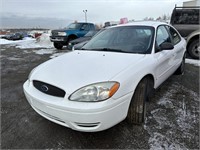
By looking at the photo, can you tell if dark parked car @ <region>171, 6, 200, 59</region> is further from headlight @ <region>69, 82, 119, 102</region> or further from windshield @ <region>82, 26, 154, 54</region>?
headlight @ <region>69, 82, 119, 102</region>

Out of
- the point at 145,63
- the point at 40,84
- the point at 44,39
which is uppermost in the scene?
the point at 145,63

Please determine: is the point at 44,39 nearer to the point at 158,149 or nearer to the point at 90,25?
the point at 90,25

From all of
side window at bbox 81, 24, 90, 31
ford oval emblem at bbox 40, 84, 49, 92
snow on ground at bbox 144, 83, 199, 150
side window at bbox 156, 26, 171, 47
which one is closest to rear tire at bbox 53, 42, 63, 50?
side window at bbox 81, 24, 90, 31

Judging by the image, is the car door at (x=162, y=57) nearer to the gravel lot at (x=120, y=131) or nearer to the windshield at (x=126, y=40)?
the windshield at (x=126, y=40)

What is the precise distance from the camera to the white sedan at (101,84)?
1.70 meters

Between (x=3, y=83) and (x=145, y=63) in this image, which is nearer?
(x=145, y=63)

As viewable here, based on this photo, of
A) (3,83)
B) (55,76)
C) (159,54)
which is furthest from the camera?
(3,83)

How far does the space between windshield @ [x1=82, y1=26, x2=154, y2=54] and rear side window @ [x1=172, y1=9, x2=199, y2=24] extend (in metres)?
4.93

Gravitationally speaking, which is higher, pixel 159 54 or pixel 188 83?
pixel 159 54

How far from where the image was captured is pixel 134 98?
2076mm

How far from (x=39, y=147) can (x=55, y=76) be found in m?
0.88

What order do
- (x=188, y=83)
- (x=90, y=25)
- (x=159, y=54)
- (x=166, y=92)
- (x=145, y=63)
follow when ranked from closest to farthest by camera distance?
(x=145, y=63) → (x=159, y=54) → (x=166, y=92) → (x=188, y=83) → (x=90, y=25)

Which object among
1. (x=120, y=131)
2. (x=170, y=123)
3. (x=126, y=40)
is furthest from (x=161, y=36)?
(x=120, y=131)

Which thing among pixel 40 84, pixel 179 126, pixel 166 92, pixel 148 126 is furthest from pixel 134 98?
pixel 166 92
